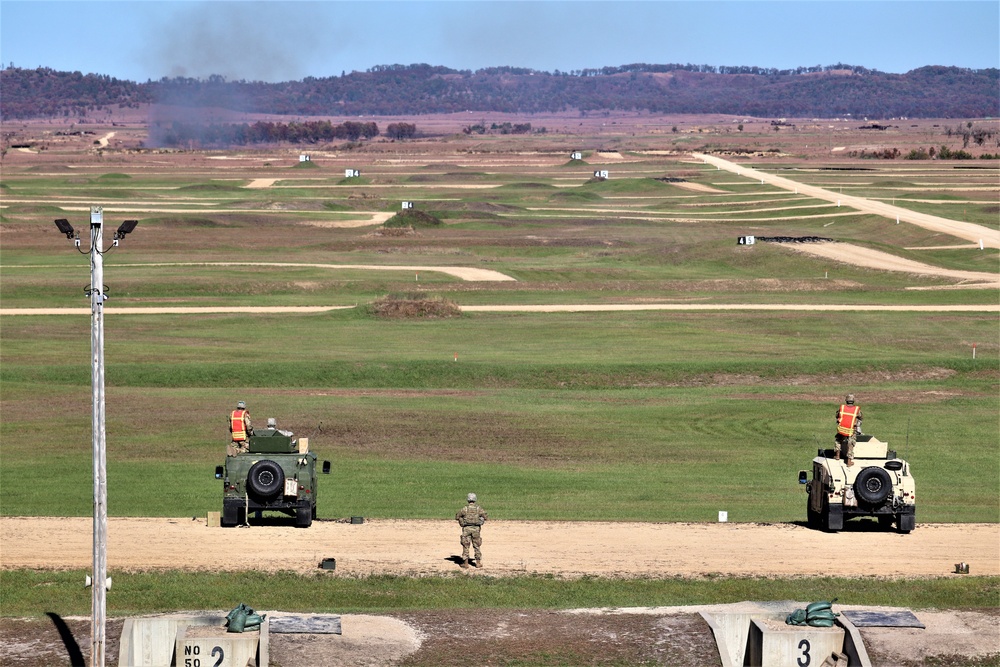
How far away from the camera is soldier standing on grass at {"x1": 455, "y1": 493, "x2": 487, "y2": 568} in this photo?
83.8ft

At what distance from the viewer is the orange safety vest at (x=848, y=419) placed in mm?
27359

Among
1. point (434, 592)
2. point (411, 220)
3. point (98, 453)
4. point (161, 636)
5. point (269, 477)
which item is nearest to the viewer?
point (98, 453)

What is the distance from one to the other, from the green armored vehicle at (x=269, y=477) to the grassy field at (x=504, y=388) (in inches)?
113

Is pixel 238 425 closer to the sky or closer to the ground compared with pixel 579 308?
closer to the sky

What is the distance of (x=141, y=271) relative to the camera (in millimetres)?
79812

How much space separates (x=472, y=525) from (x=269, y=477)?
4.68m

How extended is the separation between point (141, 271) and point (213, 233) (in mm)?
27101

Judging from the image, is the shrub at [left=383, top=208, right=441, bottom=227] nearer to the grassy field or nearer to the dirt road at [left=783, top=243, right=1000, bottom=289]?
the grassy field

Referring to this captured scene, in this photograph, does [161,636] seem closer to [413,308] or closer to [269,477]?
[269,477]

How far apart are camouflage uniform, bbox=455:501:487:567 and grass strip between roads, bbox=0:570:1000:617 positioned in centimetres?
81

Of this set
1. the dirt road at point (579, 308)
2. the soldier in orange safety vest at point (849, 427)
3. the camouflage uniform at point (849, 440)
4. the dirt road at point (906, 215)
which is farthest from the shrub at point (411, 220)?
the soldier in orange safety vest at point (849, 427)

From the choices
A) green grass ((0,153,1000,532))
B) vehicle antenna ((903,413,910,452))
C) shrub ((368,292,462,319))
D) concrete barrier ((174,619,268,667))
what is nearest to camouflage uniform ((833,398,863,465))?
green grass ((0,153,1000,532))

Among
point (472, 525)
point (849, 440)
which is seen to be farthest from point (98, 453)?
point (849, 440)

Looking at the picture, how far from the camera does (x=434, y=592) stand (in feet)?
79.6
